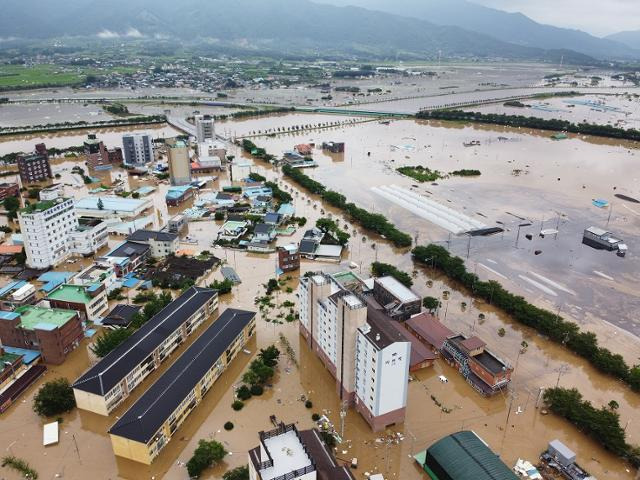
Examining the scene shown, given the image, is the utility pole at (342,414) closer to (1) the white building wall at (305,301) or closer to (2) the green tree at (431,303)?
(1) the white building wall at (305,301)

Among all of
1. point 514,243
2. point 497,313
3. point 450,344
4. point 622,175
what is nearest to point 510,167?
point 622,175

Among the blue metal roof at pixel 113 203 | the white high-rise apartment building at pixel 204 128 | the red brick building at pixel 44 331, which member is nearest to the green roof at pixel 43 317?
the red brick building at pixel 44 331

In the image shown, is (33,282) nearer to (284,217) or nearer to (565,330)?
(284,217)

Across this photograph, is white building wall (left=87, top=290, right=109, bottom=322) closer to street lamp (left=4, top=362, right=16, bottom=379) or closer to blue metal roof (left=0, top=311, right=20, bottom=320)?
blue metal roof (left=0, top=311, right=20, bottom=320)

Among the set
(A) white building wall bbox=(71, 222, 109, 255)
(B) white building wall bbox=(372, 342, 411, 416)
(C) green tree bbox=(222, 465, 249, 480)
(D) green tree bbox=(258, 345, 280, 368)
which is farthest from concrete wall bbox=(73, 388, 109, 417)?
(A) white building wall bbox=(71, 222, 109, 255)

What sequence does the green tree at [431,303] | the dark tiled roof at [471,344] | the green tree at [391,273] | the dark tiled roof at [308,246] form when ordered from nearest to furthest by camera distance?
the dark tiled roof at [471,344] → the green tree at [431,303] → the green tree at [391,273] → the dark tiled roof at [308,246]

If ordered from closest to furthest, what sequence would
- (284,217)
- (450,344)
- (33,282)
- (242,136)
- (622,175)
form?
(450,344)
(33,282)
(284,217)
(622,175)
(242,136)
